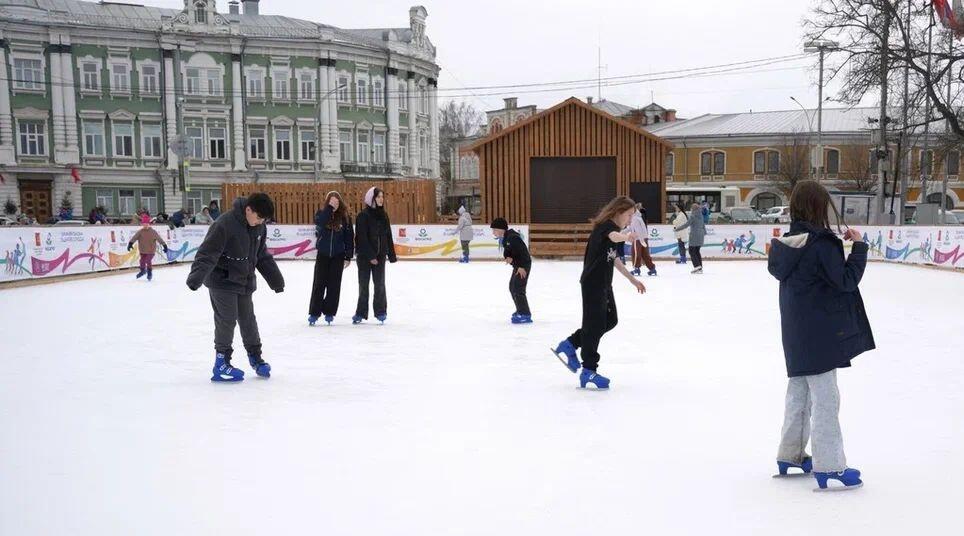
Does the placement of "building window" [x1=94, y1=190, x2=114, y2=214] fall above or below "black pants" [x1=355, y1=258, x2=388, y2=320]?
above

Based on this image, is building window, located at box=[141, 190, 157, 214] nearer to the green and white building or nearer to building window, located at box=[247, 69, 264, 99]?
the green and white building

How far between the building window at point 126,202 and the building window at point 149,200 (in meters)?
0.53

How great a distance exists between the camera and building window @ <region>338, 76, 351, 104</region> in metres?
49.5

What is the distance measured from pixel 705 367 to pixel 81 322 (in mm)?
7812

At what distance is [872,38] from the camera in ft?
82.8

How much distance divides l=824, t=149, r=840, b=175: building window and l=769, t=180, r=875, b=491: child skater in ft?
184

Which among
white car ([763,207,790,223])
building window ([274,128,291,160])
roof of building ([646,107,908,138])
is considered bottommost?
white car ([763,207,790,223])

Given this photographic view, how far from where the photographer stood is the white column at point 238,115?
155 feet

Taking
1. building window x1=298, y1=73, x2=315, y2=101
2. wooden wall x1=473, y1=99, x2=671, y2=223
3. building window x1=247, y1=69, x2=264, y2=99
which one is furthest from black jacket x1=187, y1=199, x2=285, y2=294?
building window x1=298, y1=73, x2=315, y2=101

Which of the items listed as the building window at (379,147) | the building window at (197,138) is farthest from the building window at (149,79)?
the building window at (379,147)

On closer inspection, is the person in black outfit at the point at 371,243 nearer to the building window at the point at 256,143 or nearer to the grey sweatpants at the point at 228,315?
the grey sweatpants at the point at 228,315

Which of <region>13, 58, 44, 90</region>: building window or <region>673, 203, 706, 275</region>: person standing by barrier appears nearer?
<region>673, 203, 706, 275</region>: person standing by barrier

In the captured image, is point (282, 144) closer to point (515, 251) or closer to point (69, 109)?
point (69, 109)

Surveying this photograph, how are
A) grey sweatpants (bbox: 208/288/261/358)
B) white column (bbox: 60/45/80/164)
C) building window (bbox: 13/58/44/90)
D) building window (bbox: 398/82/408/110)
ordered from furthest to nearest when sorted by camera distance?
building window (bbox: 398/82/408/110) → white column (bbox: 60/45/80/164) → building window (bbox: 13/58/44/90) → grey sweatpants (bbox: 208/288/261/358)
